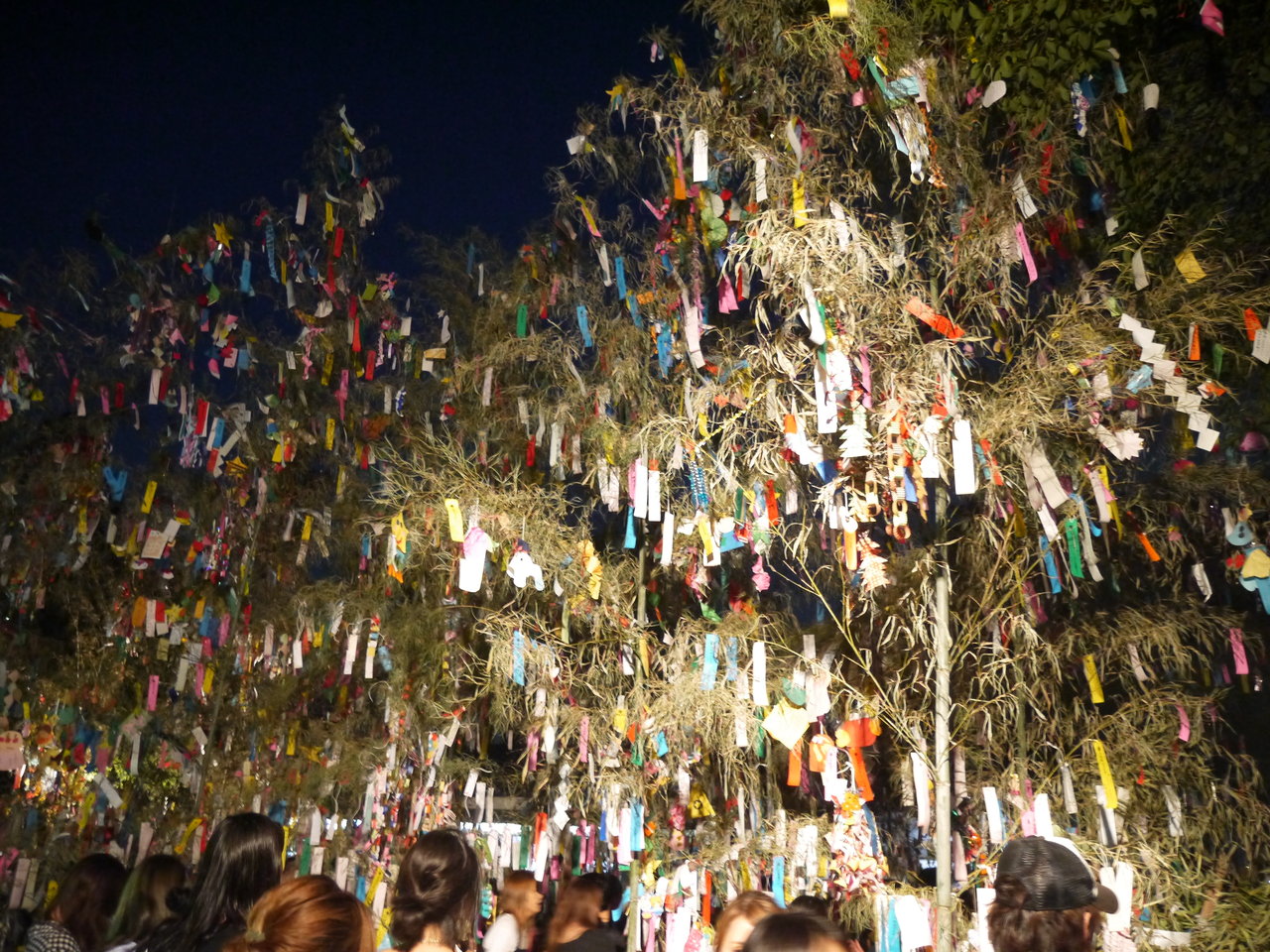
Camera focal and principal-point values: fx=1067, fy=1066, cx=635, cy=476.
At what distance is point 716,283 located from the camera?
3854mm

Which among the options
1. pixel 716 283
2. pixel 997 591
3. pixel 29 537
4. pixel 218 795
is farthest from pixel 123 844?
pixel 997 591

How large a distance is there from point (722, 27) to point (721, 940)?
2641mm

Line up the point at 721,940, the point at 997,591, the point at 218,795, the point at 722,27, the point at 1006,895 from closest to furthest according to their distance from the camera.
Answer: the point at 1006,895 < the point at 721,940 < the point at 997,591 < the point at 722,27 < the point at 218,795

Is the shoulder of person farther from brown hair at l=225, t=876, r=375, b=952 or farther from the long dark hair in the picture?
brown hair at l=225, t=876, r=375, b=952

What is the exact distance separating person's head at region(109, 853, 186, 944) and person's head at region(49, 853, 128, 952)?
0.13 metres

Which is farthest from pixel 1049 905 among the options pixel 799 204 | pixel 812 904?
pixel 799 204

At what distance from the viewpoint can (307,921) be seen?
158cm

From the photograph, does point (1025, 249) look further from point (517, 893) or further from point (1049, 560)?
point (517, 893)

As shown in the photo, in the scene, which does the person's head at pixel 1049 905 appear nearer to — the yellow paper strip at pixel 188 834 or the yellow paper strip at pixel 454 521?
the yellow paper strip at pixel 454 521

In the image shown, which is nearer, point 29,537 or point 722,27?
point 722,27

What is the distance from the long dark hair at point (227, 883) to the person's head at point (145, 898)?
16.7 inches

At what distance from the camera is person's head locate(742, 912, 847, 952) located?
151 centimetres

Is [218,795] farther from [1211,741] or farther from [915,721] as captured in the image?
[1211,741]

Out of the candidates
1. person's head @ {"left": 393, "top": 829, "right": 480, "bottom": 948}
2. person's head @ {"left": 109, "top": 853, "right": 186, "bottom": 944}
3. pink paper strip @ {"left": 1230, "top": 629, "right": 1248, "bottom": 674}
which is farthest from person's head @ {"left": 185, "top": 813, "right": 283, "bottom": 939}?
pink paper strip @ {"left": 1230, "top": 629, "right": 1248, "bottom": 674}
